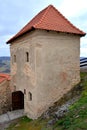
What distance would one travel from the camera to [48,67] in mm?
15273

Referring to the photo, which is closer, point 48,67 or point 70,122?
point 70,122

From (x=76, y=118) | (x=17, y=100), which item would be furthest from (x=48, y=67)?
(x=17, y=100)

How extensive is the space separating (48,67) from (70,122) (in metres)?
5.45

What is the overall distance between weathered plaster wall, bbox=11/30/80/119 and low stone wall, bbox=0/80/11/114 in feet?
14.3

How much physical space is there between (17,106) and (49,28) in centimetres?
887

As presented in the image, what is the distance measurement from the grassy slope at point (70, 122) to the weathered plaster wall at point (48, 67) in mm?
1050

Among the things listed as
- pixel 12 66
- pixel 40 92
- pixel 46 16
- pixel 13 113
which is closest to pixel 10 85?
pixel 12 66

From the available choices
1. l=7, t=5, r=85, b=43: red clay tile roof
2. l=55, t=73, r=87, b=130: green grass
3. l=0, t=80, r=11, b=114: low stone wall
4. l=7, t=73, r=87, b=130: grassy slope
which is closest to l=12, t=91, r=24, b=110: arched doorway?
l=0, t=80, r=11, b=114: low stone wall

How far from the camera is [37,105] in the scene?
15039 mm

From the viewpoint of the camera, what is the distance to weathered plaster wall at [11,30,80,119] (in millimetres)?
14969

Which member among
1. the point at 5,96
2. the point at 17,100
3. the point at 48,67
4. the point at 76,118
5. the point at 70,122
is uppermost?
the point at 48,67

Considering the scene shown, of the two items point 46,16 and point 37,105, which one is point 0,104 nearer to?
point 37,105

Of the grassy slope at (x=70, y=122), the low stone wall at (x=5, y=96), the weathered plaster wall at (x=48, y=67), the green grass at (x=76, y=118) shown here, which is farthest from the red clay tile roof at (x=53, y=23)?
the low stone wall at (x=5, y=96)

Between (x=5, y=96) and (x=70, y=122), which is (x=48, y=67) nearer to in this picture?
(x=70, y=122)
